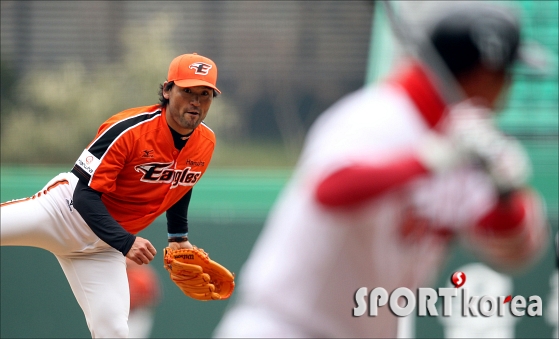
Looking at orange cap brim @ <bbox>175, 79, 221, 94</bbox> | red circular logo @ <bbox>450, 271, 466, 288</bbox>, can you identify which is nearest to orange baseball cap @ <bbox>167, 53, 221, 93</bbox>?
orange cap brim @ <bbox>175, 79, 221, 94</bbox>

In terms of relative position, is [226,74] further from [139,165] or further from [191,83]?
[139,165]

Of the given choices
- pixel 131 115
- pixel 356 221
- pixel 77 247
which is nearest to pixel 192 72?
pixel 131 115

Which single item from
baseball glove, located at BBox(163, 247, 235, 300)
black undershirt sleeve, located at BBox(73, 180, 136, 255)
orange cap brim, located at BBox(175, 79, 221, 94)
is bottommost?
baseball glove, located at BBox(163, 247, 235, 300)

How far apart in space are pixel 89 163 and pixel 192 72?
73 centimetres

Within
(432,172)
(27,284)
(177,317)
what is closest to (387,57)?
(177,317)

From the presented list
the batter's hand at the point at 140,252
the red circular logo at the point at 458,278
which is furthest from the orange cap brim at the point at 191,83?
the red circular logo at the point at 458,278

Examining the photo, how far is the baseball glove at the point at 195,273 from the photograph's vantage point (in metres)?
4.16

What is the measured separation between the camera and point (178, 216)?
4449mm

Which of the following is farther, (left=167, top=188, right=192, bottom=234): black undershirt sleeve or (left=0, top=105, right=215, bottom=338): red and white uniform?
(left=167, top=188, right=192, bottom=234): black undershirt sleeve

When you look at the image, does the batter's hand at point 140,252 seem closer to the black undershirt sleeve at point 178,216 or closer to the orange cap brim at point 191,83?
the black undershirt sleeve at point 178,216

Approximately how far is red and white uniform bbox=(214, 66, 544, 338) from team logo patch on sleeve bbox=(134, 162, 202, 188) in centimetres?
206

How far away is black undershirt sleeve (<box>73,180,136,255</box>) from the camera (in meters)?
3.76

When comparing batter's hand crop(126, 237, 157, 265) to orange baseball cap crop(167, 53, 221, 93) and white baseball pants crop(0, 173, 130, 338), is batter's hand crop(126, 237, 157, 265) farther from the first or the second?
orange baseball cap crop(167, 53, 221, 93)

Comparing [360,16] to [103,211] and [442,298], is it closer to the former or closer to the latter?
[442,298]
